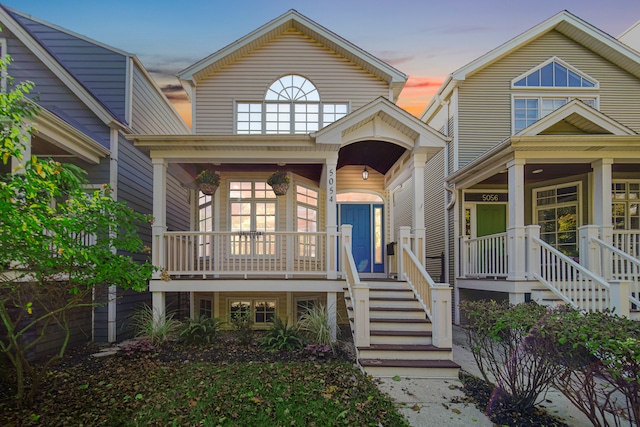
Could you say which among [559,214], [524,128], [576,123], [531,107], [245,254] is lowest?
[245,254]

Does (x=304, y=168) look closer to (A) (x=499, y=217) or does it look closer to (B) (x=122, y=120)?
(B) (x=122, y=120)

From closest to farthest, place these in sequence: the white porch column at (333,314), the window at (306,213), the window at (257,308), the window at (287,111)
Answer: the white porch column at (333,314) → the window at (257,308) → the window at (306,213) → the window at (287,111)

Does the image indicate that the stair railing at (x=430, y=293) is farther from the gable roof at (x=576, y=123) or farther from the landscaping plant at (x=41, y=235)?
the landscaping plant at (x=41, y=235)

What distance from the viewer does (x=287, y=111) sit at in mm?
9789

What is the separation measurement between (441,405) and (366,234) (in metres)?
6.21

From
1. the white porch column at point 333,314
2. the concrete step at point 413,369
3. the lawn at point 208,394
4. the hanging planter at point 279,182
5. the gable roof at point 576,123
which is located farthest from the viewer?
the hanging planter at point 279,182

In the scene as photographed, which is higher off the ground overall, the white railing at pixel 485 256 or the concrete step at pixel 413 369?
the white railing at pixel 485 256

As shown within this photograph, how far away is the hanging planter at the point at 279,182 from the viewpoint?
27.9ft

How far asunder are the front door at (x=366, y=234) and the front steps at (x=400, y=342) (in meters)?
3.13

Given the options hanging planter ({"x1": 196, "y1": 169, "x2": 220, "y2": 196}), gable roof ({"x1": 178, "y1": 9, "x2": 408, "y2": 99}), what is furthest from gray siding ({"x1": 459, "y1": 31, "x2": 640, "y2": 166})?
hanging planter ({"x1": 196, "y1": 169, "x2": 220, "y2": 196})

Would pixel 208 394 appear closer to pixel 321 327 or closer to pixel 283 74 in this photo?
pixel 321 327

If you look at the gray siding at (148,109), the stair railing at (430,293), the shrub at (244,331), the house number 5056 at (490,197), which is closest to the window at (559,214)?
the house number 5056 at (490,197)

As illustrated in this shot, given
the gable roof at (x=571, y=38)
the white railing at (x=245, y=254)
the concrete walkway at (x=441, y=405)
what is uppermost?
the gable roof at (x=571, y=38)

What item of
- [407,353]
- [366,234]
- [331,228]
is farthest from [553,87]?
[407,353]
